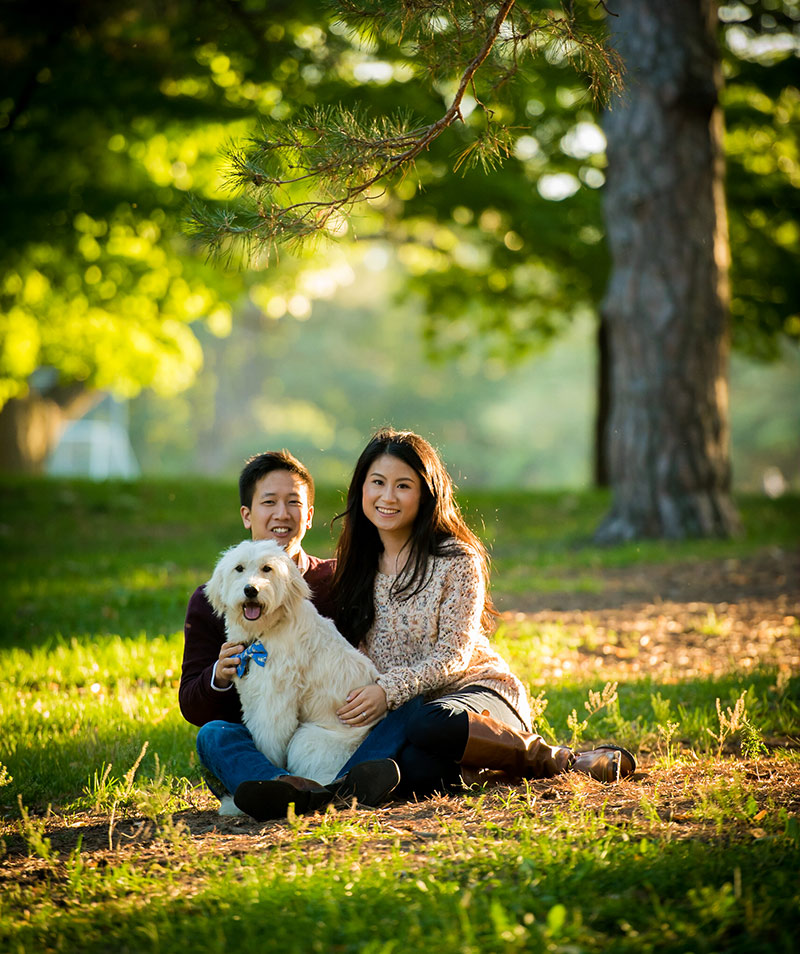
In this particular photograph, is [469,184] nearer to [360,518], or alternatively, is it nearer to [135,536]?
[135,536]

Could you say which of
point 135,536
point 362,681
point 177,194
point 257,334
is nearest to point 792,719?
point 362,681

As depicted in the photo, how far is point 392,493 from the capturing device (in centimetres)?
453

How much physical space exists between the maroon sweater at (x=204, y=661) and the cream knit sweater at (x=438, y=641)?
37cm

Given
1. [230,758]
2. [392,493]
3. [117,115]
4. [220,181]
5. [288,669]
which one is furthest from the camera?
[220,181]

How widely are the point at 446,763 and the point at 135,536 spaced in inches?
391

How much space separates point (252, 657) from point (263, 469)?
101cm

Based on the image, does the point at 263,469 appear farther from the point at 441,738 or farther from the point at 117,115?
the point at 117,115

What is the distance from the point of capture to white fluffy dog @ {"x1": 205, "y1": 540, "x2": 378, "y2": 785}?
162 inches

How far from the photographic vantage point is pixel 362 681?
4266 millimetres

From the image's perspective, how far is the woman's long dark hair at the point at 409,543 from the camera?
4551 mm

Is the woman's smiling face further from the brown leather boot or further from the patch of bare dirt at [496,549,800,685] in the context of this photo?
the patch of bare dirt at [496,549,800,685]

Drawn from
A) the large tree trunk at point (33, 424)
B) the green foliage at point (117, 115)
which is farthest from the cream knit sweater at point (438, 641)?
the large tree trunk at point (33, 424)

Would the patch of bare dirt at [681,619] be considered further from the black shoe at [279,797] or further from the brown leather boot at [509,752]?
the black shoe at [279,797]

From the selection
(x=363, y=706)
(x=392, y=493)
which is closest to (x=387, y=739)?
(x=363, y=706)
